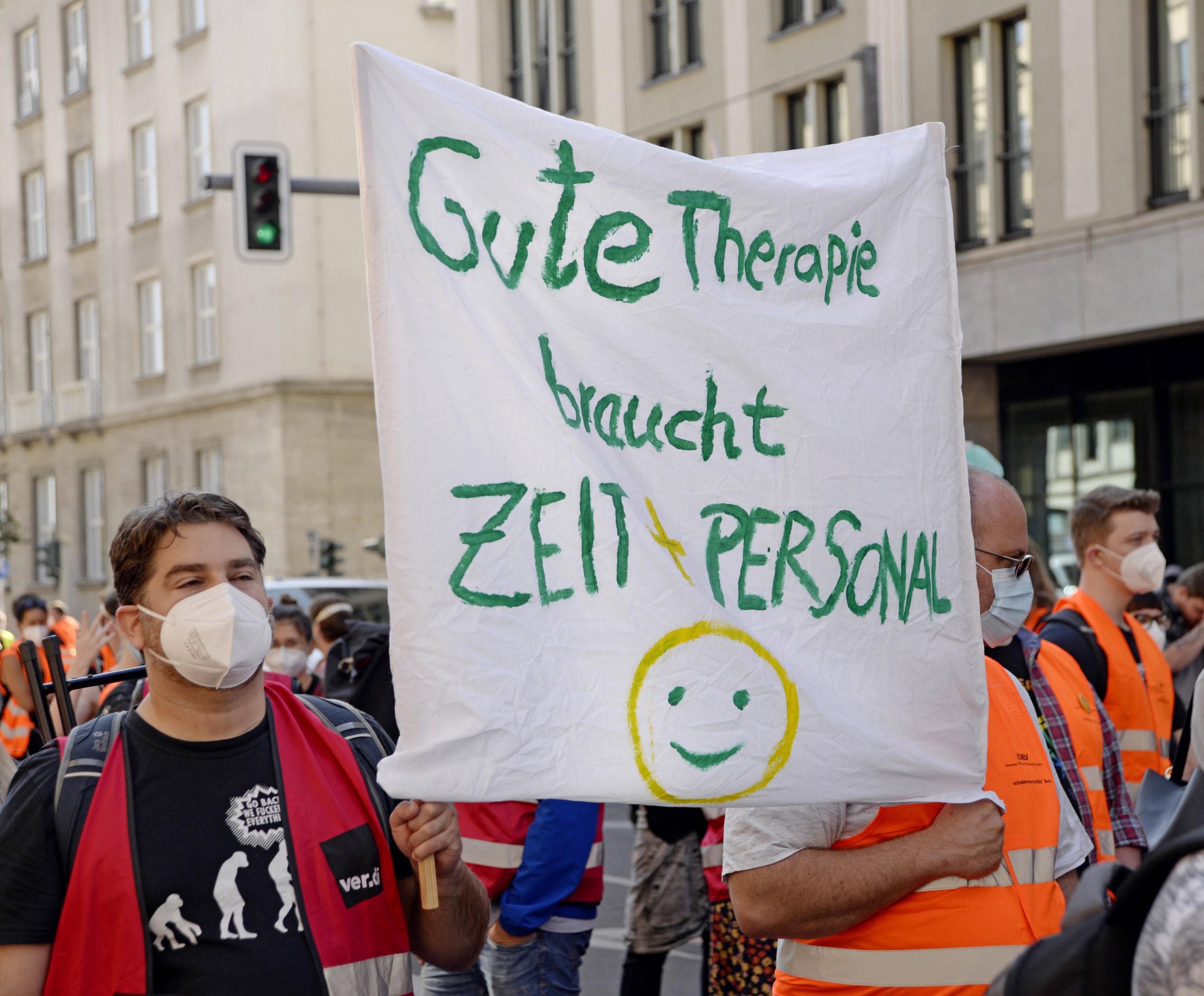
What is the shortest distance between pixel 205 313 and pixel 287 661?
26777 millimetres

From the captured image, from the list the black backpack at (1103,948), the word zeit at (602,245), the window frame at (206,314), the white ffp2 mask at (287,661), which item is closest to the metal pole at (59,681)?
the word zeit at (602,245)

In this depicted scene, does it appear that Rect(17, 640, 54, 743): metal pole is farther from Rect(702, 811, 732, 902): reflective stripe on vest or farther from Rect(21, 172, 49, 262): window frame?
Rect(21, 172, 49, 262): window frame

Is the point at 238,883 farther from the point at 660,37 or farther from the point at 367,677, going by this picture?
the point at 660,37

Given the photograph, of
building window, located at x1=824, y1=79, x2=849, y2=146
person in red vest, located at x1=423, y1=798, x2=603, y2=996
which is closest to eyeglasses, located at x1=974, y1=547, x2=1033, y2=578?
person in red vest, located at x1=423, y1=798, x2=603, y2=996

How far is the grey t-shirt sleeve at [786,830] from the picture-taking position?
274cm

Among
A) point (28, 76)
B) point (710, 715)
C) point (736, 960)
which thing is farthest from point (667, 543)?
point (28, 76)

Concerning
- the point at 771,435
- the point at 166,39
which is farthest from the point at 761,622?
the point at 166,39

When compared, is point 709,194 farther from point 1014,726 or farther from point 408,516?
point 1014,726

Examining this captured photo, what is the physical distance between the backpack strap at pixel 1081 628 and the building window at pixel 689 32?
1838 centimetres

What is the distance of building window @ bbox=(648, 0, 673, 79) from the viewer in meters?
23.0

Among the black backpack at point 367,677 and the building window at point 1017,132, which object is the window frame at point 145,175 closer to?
the building window at point 1017,132

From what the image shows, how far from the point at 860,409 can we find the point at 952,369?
0.76 ft

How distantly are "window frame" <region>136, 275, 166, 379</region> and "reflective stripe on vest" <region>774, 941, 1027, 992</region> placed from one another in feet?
110

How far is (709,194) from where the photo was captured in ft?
8.75
